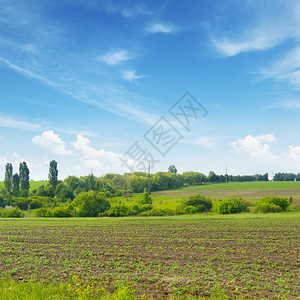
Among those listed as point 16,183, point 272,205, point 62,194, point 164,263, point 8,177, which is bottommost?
point 62,194

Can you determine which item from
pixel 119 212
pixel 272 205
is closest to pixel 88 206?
pixel 119 212

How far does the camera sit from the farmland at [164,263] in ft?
38.4

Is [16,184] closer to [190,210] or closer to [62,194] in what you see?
[62,194]

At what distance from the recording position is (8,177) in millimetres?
109688

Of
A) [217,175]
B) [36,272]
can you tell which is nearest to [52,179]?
[36,272]

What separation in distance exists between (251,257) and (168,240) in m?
7.68

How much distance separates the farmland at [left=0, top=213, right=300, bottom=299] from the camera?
11703mm

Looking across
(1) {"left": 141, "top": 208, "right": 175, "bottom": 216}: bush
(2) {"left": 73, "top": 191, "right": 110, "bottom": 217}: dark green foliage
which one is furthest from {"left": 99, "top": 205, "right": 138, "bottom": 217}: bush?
(1) {"left": 141, "top": 208, "right": 175, "bottom": 216}: bush

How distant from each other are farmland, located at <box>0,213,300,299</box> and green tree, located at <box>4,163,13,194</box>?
91.4m

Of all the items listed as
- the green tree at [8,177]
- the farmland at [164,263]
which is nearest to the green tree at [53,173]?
the green tree at [8,177]

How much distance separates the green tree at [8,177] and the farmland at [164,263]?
91.4 meters

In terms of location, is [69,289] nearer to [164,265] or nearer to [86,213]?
[164,265]

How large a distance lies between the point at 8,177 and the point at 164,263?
A: 107790 mm

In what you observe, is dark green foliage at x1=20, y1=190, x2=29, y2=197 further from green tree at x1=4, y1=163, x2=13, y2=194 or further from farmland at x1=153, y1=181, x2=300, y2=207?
farmland at x1=153, y1=181, x2=300, y2=207
